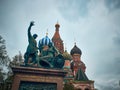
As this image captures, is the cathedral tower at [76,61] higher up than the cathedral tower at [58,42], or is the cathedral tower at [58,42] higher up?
the cathedral tower at [58,42]

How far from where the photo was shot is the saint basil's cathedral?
108 feet

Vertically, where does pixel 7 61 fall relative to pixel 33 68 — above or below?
above

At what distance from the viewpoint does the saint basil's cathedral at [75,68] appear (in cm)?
3294

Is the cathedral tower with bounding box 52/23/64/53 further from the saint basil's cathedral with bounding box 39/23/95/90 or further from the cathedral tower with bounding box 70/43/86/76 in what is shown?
the cathedral tower with bounding box 70/43/86/76

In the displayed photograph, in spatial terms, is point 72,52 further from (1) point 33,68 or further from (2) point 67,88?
(1) point 33,68

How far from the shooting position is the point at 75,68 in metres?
42.2

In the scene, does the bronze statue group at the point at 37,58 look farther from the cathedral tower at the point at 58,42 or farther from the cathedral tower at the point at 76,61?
the cathedral tower at the point at 58,42

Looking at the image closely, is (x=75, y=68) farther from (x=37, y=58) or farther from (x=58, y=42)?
(x=37, y=58)

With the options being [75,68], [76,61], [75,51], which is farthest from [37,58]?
[75,51]

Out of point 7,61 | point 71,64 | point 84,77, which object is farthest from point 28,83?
point 71,64

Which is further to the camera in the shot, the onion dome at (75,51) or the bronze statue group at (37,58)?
the onion dome at (75,51)

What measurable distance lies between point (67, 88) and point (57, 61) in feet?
39.5

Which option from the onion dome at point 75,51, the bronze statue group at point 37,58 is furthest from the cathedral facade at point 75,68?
the bronze statue group at point 37,58

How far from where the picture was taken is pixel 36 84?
30.8ft
